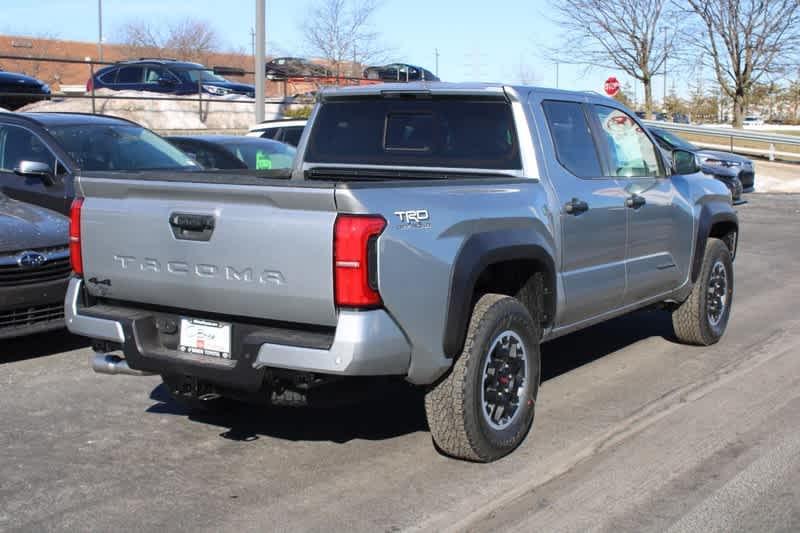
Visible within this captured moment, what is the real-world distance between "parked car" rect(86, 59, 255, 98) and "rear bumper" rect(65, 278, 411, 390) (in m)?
19.7

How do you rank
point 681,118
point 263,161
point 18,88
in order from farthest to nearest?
point 681,118, point 18,88, point 263,161

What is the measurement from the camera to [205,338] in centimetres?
467

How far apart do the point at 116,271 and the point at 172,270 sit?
1.32ft

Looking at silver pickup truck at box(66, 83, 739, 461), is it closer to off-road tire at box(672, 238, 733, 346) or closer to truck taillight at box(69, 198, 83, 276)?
truck taillight at box(69, 198, 83, 276)

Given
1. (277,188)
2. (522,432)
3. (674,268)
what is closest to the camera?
(277,188)

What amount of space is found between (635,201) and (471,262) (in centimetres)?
215

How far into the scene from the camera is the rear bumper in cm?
424

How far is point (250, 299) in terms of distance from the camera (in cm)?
444

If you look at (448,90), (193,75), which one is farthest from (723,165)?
(448,90)

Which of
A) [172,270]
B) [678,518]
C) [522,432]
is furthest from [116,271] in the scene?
[678,518]

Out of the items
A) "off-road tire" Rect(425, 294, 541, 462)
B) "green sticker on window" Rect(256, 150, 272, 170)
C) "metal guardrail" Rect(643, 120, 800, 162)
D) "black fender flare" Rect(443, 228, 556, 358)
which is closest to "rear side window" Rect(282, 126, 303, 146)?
"green sticker on window" Rect(256, 150, 272, 170)

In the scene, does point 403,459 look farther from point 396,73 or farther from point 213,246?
point 396,73

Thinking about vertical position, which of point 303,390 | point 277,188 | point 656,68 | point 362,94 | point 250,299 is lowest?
point 303,390

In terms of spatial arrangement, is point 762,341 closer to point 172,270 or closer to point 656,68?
point 172,270
